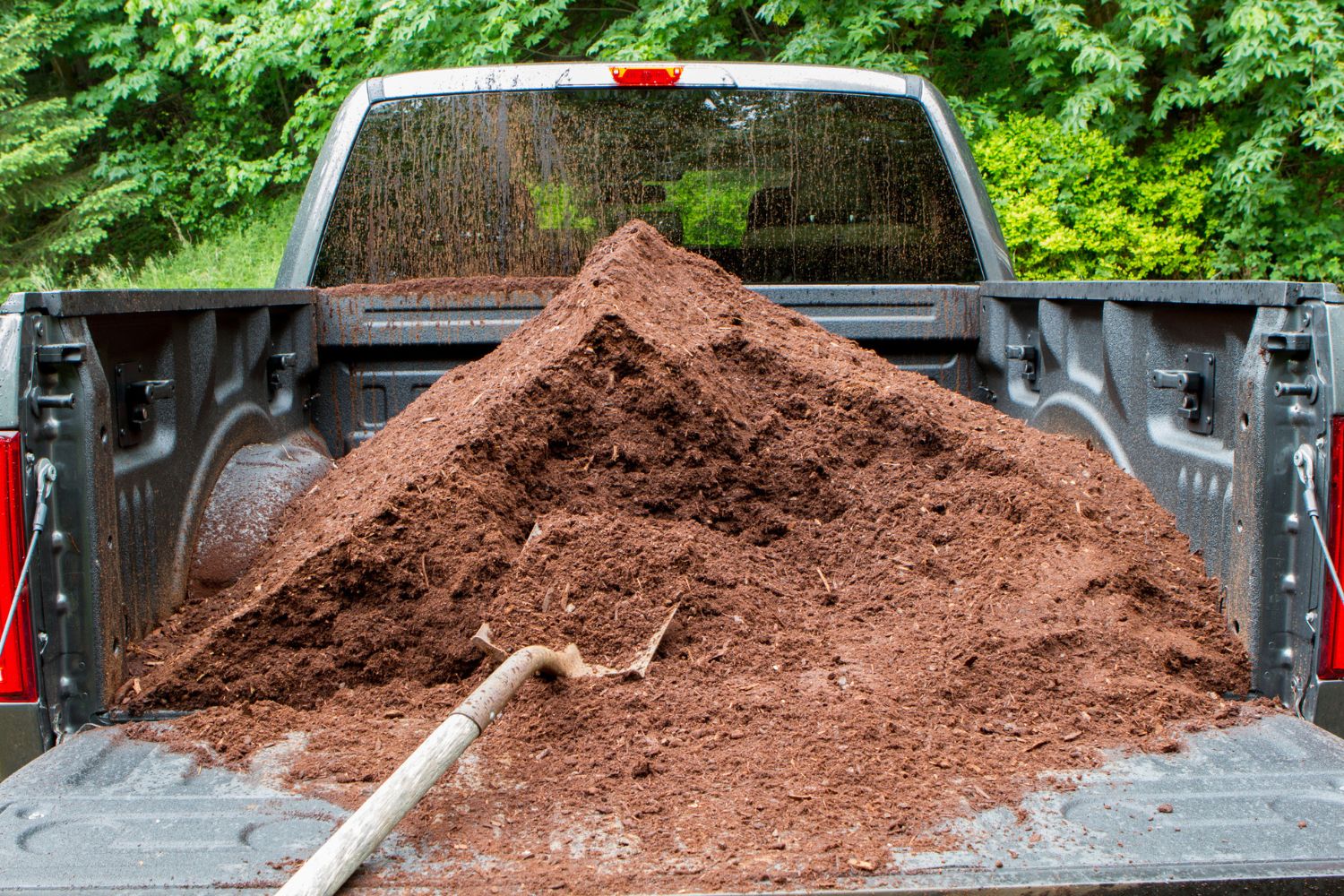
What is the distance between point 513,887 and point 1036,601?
1.09 m

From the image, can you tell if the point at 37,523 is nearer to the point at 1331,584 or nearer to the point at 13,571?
the point at 13,571

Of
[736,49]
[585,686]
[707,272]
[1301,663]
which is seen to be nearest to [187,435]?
[585,686]

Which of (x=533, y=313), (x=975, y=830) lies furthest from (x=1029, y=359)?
(x=975, y=830)

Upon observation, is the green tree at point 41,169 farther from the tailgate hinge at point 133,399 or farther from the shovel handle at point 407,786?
the shovel handle at point 407,786

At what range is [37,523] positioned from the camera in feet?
5.75

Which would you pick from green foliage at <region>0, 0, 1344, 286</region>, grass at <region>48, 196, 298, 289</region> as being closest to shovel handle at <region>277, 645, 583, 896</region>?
green foliage at <region>0, 0, 1344, 286</region>

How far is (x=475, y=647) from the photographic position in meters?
2.02

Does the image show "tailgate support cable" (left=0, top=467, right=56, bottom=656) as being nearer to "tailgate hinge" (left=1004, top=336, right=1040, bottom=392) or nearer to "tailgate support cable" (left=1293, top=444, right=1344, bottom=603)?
"tailgate support cable" (left=1293, top=444, right=1344, bottom=603)

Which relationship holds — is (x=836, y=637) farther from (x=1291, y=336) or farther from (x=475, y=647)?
(x=1291, y=336)

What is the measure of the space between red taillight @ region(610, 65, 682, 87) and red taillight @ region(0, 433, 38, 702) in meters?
2.19

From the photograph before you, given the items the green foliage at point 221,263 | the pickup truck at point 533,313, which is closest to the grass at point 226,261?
the green foliage at point 221,263

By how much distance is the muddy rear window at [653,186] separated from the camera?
3383mm

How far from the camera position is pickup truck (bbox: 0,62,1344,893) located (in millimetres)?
1523

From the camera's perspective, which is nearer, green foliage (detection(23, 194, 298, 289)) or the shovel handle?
the shovel handle
